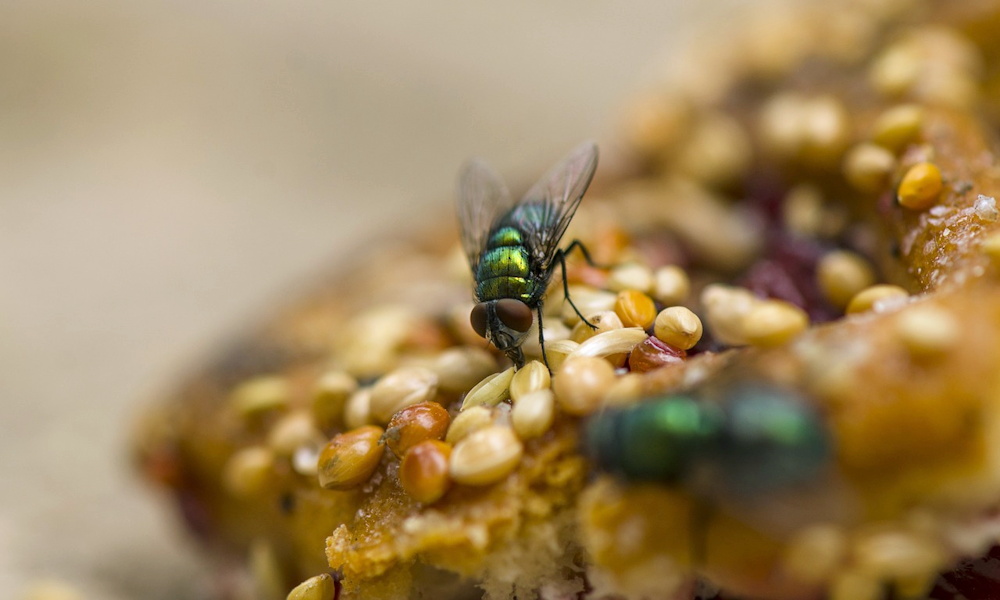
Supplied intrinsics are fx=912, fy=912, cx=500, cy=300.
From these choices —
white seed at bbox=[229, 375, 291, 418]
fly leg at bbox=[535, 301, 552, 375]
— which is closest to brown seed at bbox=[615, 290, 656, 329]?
fly leg at bbox=[535, 301, 552, 375]

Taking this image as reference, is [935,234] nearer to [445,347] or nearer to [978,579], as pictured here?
[978,579]

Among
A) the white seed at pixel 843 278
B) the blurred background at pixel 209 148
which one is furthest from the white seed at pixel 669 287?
the blurred background at pixel 209 148

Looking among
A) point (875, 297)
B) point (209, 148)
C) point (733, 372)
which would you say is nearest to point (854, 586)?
point (733, 372)

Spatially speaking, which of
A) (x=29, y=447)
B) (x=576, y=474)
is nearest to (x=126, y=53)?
(x=29, y=447)

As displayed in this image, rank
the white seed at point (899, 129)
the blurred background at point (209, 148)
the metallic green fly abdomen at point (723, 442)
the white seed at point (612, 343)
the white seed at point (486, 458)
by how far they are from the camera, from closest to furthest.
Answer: the metallic green fly abdomen at point (723, 442) < the white seed at point (486, 458) < the white seed at point (612, 343) < the white seed at point (899, 129) < the blurred background at point (209, 148)

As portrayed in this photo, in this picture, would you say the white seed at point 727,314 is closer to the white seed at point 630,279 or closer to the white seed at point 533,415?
the white seed at point 630,279
